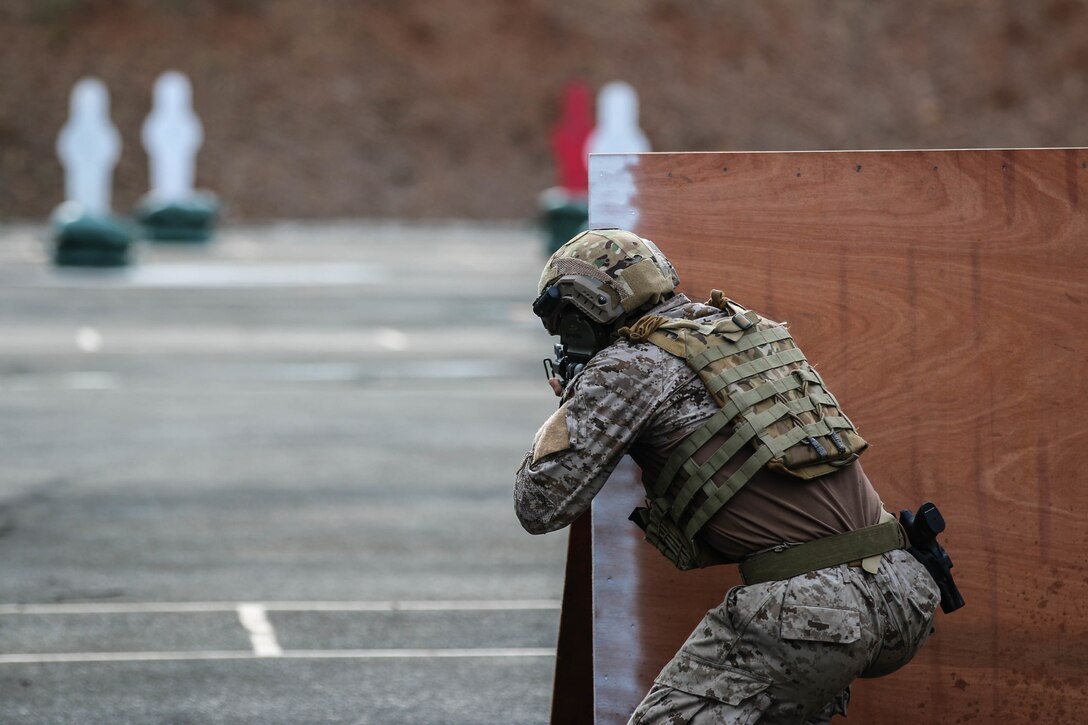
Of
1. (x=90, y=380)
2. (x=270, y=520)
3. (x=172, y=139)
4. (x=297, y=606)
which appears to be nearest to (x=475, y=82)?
(x=172, y=139)

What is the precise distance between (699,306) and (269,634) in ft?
11.6

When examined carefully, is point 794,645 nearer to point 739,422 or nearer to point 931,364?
point 739,422

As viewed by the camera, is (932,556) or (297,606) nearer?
(932,556)

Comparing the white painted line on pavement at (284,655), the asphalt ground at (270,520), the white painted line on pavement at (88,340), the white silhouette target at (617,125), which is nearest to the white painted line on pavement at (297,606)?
the asphalt ground at (270,520)

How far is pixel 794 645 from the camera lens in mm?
3645

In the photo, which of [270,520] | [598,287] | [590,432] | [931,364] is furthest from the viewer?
[270,520]

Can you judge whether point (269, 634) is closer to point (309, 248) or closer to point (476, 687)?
point (476, 687)

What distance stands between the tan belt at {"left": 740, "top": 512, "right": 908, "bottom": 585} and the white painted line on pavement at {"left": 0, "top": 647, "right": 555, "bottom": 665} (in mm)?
2966

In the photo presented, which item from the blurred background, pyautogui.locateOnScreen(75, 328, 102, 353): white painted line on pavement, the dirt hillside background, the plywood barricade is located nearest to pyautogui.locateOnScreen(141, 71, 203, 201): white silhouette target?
the blurred background

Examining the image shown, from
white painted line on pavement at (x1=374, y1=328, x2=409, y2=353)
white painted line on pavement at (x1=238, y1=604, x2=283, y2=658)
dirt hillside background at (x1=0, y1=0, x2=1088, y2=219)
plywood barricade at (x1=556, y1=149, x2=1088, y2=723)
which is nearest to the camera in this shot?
plywood barricade at (x1=556, y1=149, x2=1088, y2=723)

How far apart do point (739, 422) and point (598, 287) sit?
0.49 metres

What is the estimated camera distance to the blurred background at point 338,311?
676 centimetres

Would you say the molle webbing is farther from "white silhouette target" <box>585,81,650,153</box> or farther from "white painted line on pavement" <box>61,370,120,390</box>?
"white silhouette target" <box>585,81,650,153</box>

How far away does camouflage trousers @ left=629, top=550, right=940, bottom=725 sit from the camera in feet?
12.0
